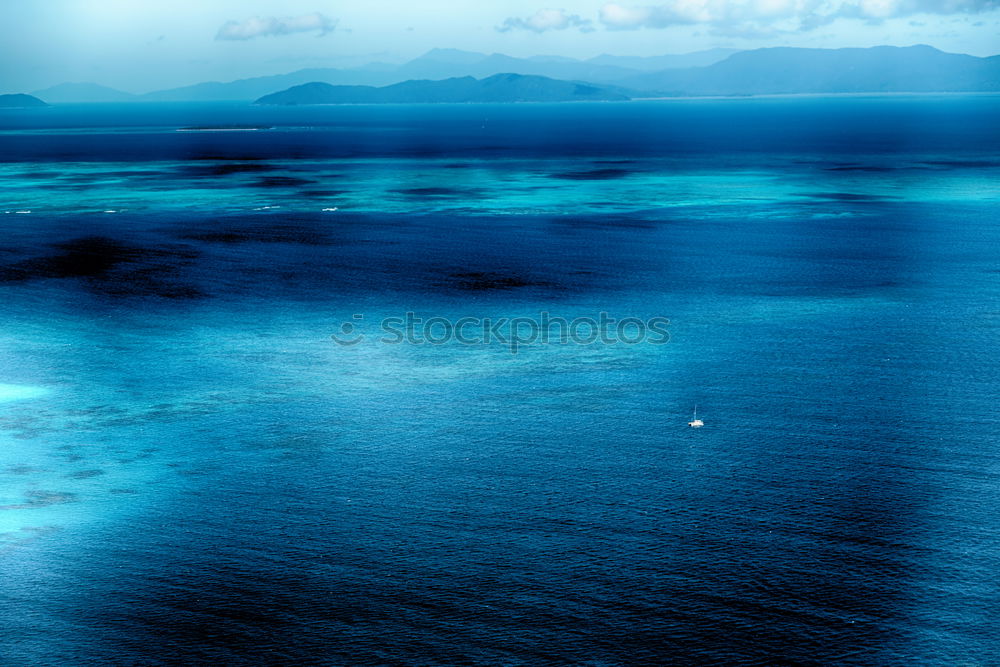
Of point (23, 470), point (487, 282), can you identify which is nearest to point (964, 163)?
point (487, 282)

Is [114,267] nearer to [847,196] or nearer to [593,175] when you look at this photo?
[847,196]

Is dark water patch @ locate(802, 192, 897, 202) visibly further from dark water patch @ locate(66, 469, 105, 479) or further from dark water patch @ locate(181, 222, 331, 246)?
dark water patch @ locate(66, 469, 105, 479)

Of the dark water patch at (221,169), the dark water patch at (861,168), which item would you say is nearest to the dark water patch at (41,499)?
the dark water patch at (221,169)

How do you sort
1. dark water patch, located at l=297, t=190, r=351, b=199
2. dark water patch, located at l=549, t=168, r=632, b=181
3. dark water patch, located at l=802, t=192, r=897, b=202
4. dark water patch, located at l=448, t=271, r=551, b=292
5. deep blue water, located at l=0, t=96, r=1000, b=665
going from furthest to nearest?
dark water patch, located at l=549, t=168, r=632, b=181, dark water patch, located at l=297, t=190, r=351, b=199, dark water patch, located at l=802, t=192, r=897, b=202, dark water patch, located at l=448, t=271, r=551, b=292, deep blue water, located at l=0, t=96, r=1000, b=665

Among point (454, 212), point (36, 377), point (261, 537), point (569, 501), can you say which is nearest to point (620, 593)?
point (569, 501)

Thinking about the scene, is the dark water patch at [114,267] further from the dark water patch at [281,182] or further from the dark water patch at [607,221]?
the dark water patch at [281,182]

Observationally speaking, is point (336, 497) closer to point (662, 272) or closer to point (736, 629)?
point (736, 629)

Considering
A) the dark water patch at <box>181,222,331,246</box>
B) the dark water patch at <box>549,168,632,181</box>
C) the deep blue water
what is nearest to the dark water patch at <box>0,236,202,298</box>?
the deep blue water
